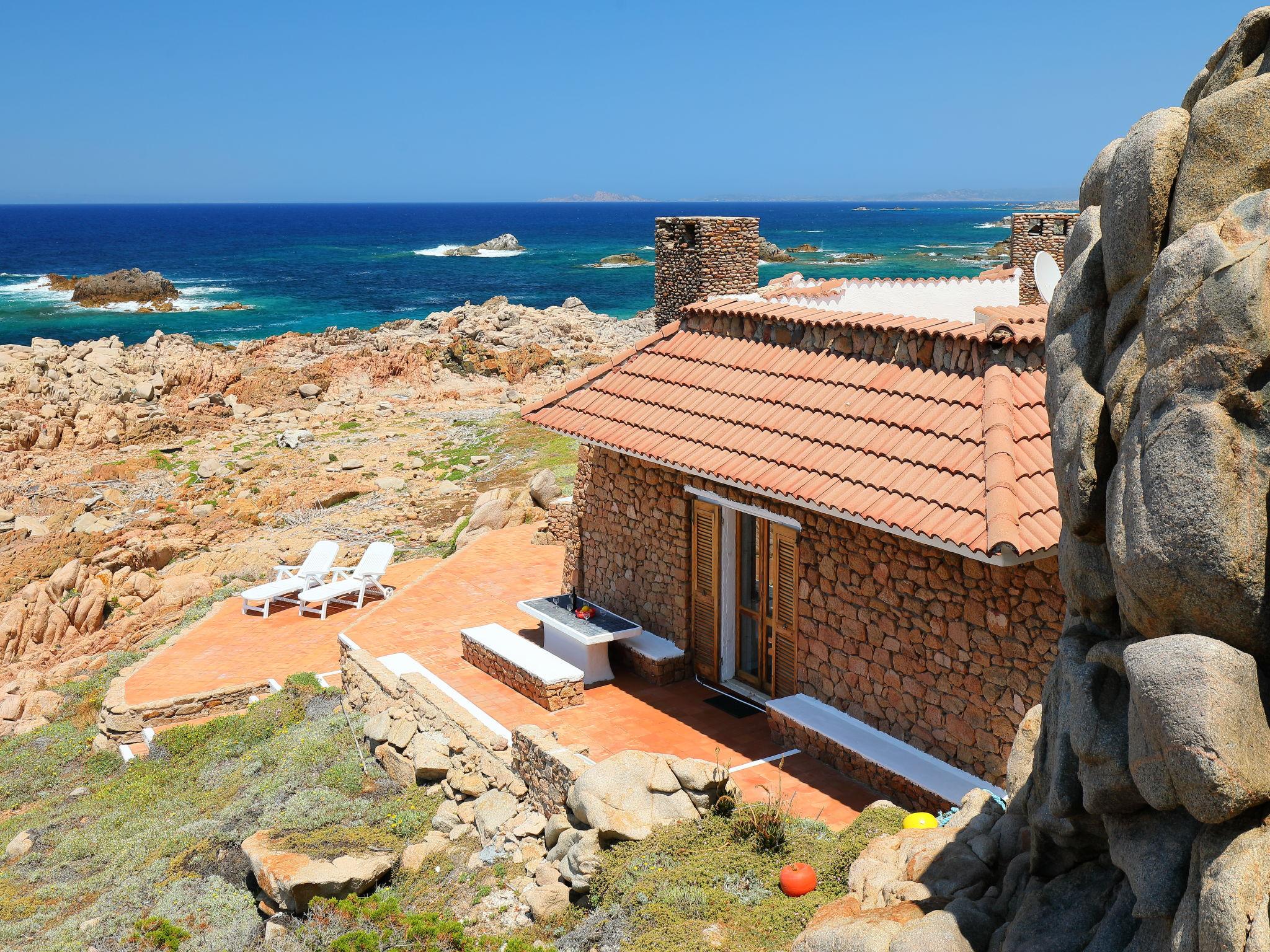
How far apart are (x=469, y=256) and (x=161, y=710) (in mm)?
114501

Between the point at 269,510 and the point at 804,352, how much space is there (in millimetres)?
15634

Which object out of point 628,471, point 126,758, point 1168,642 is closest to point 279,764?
point 126,758

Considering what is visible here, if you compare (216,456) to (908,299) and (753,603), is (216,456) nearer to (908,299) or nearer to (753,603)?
(908,299)

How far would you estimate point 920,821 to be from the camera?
26.1 feet

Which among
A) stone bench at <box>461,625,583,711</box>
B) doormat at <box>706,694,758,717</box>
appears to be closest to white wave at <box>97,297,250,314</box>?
stone bench at <box>461,625,583,711</box>

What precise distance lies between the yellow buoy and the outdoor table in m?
4.57

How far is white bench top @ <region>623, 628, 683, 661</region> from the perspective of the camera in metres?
12.0

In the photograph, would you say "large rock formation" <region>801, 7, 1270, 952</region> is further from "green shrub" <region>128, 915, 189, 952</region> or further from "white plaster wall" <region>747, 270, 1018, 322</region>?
"white plaster wall" <region>747, 270, 1018, 322</region>

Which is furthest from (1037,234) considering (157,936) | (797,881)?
(157,936)

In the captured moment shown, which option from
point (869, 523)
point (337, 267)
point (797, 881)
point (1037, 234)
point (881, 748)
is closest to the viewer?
point (797, 881)

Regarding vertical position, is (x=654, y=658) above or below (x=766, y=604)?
below

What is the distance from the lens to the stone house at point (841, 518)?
8719 mm

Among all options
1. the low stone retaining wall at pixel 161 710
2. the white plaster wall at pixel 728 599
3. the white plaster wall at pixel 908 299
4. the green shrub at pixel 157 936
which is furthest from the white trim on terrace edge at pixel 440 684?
the white plaster wall at pixel 908 299

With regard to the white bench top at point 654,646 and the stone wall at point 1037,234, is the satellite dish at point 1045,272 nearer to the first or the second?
the white bench top at point 654,646
